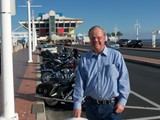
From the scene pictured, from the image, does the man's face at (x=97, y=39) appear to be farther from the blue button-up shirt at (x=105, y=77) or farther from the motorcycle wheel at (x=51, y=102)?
the motorcycle wheel at (x=51, y=102)

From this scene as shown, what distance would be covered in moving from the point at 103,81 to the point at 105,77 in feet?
0.17

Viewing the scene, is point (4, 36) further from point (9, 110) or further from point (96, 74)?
point (96, 74)

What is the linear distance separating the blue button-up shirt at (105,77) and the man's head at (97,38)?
0.06m

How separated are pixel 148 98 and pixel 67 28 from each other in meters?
182

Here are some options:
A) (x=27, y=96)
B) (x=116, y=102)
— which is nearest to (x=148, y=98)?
(x=27, y=96)

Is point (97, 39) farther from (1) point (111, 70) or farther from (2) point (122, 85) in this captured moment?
(2) point (122, 85)

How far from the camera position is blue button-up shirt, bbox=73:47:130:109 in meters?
4.45

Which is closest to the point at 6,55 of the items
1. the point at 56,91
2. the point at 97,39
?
the point at 97,39

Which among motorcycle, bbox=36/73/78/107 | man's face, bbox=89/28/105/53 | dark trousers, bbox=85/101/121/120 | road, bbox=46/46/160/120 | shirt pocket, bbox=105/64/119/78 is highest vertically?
man's face, bbox=89/28/105/53

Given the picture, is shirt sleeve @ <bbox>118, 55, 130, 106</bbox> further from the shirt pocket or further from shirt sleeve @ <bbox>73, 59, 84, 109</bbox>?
shirt sleeve @ <bbox>73, 59, 84, 109</bbox>

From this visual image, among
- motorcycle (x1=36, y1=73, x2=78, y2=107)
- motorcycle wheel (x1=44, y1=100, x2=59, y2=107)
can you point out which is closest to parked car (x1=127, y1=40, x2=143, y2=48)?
motorcycle wheel (x1=44, y1=100, x2=59, y2=107)

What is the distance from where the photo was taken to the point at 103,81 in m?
4.46

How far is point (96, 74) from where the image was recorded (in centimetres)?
449

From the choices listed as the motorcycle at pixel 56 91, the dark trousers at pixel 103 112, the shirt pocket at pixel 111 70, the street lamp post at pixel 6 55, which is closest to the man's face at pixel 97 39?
the shirt pocket at pixel 111 70
